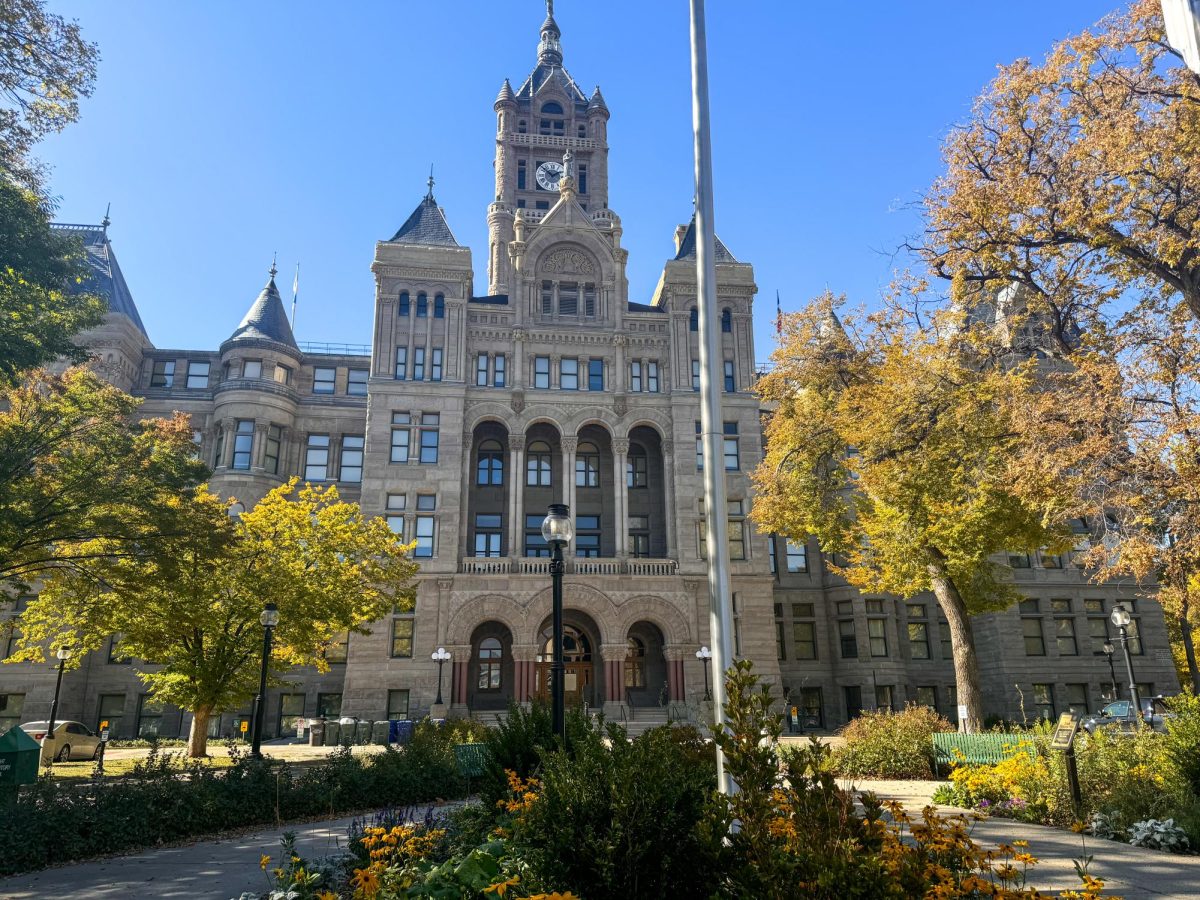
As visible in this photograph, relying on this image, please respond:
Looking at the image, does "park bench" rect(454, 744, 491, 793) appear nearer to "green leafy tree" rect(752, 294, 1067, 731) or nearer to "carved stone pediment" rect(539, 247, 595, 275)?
"green leafy tree" rect(752, 294, 1067, 731)

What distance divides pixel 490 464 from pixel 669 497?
1039 cm

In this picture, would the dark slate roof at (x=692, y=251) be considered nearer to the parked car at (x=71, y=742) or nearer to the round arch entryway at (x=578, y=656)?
the round arch entryway at (x=578, y=656)

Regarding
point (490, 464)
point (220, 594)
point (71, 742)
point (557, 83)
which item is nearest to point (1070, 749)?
point (220, 594)

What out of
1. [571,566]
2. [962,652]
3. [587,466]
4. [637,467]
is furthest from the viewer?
[637,467]

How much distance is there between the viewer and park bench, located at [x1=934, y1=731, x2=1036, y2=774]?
1692 cm

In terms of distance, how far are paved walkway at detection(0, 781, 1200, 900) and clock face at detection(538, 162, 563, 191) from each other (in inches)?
2496

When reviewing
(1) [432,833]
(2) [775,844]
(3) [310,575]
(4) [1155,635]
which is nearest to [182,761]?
(3) [310,575]

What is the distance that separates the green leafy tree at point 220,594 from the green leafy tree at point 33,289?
15.6 feet

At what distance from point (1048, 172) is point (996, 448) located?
24.0 feet

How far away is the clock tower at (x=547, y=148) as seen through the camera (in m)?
68.9

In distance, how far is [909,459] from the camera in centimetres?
2431

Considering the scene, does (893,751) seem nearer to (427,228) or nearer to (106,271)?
(427,228)

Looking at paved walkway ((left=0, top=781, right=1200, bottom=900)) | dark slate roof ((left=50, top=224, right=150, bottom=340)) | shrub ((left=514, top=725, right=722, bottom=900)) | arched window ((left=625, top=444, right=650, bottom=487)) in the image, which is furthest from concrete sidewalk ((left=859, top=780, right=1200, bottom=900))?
dark slate roof ((left=50, top=224, right=150, bottom=340))

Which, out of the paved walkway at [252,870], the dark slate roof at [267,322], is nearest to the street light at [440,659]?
the dark slate roof at [267,322]
